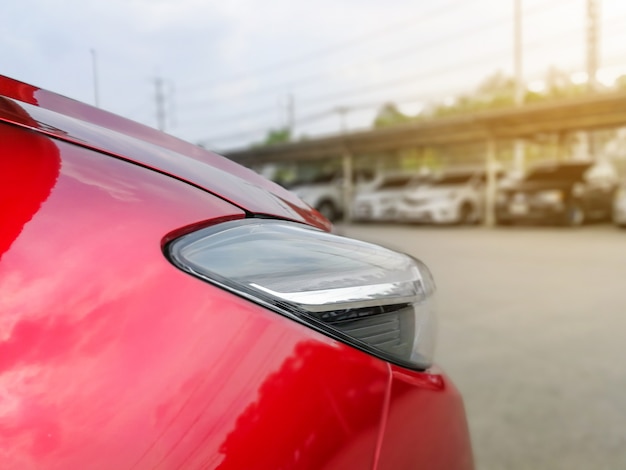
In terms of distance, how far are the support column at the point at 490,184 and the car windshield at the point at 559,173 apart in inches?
43.8

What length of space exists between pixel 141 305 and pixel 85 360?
3.6 inches

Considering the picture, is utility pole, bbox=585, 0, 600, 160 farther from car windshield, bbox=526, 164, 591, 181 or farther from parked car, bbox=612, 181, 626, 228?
parked car, bbox=612, 181, 626, 228

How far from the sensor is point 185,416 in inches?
25.9

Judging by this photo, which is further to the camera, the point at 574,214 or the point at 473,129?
the point at 473,129

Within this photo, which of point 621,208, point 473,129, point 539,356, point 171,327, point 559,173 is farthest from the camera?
point 473,129

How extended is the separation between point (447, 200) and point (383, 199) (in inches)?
87.4

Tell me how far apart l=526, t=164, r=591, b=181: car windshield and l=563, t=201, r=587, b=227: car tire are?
0.70 meters

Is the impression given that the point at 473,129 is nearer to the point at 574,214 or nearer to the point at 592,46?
the point at 574,214

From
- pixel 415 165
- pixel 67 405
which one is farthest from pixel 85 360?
pixel 415 165

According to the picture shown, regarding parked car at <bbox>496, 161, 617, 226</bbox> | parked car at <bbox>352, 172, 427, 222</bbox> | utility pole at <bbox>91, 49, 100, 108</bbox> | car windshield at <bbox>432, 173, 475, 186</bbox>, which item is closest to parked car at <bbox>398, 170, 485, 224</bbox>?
car windshield at <bbox>432, 173, 475, 186</bbox>

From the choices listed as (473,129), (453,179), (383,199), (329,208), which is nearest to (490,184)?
(453,179)

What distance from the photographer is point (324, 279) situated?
0.86 metres

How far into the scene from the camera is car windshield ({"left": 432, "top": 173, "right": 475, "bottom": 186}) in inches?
591

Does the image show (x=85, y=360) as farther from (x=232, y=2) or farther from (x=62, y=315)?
(x=232, y=2)
